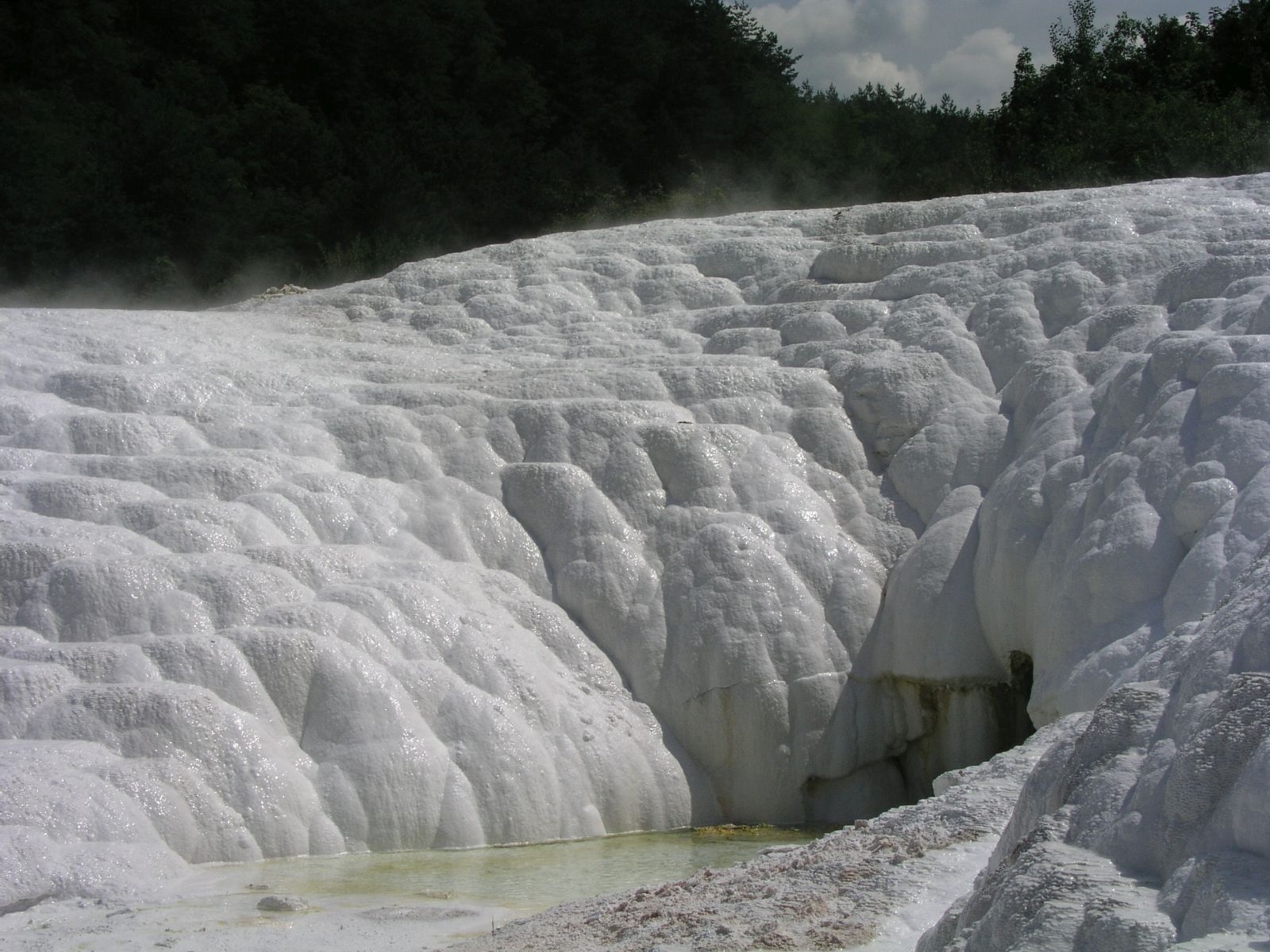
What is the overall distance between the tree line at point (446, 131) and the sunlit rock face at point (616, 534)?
933cm

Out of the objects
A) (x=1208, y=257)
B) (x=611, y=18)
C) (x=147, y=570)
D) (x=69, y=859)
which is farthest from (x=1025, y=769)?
(x=611, y=18)

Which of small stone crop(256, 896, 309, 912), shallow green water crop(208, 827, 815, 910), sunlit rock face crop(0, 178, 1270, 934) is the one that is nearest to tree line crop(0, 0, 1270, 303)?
sunlit rock face crop(0, 178, 1270, 934)

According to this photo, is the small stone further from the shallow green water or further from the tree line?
the tree line

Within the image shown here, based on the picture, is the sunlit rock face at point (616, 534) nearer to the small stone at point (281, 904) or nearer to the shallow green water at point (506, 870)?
the shallow green water at point (506, 870)

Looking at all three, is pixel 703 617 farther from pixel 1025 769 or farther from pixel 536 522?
pixel 1025 769

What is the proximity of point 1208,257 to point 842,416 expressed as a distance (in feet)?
7.08

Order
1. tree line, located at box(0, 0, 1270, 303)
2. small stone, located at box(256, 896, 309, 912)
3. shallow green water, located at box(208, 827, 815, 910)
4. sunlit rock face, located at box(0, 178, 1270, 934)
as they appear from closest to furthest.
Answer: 1. small stone, located at box(256, 896, 309, 912)
2. shallow green water, located at box(208, 827, 815, 910)
3. sunlit rock face, located at box(0, 178, 1270, 934)
4. tree line, located at box(0, 0, 1270, 303)

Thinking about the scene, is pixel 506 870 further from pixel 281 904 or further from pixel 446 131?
pixel 446 131

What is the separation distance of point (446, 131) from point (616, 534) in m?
17.1

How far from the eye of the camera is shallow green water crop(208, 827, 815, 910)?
16.7ft

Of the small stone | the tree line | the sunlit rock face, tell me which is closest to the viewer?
the small stone

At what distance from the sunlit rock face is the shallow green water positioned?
155mm

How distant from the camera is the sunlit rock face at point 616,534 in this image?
5.88 m

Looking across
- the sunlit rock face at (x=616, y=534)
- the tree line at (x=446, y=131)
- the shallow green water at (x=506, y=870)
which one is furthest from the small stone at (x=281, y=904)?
the tree line at (x=446, y=131)
